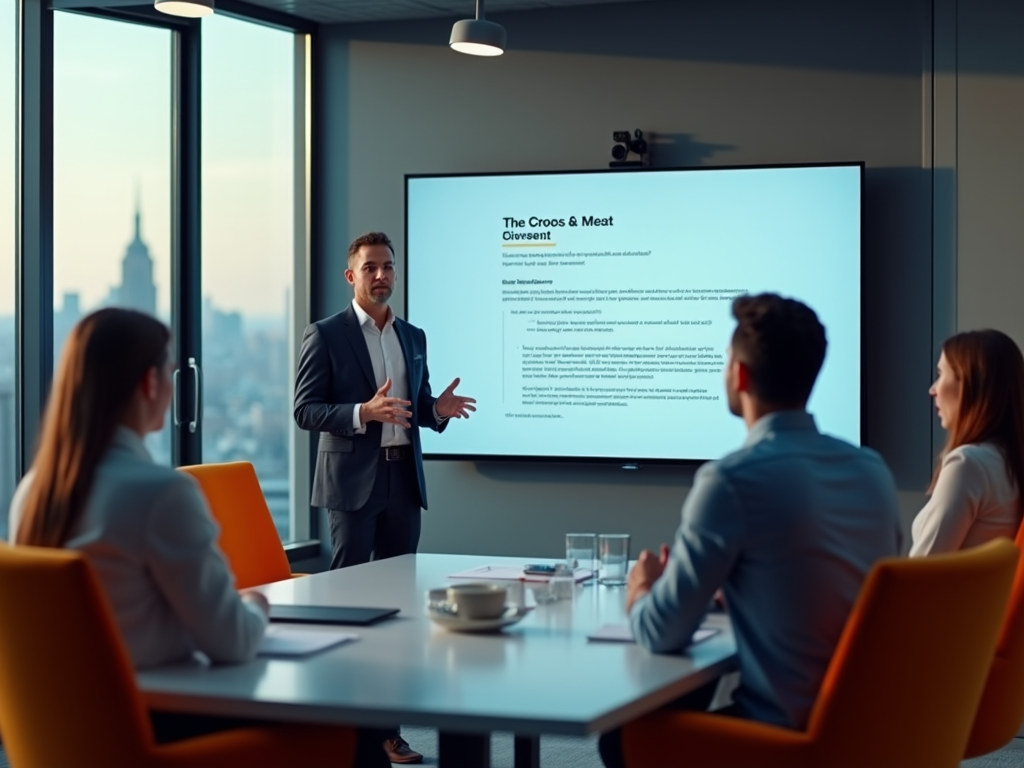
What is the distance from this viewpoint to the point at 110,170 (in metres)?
5.95

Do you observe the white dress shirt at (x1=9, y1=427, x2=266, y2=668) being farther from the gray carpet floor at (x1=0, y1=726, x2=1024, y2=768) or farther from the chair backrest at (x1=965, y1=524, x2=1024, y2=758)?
the gray carpet floor at (x1=0, y1=726, x2=1024, y2=768)

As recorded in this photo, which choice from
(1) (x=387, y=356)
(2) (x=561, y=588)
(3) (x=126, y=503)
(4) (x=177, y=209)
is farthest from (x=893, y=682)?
(4) (x=177, y=209)

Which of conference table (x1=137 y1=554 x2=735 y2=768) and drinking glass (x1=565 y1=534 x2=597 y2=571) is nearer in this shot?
conference table (x1=137 y1=554 x2=735 y2=768)

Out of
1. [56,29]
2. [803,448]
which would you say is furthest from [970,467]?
[56,29]

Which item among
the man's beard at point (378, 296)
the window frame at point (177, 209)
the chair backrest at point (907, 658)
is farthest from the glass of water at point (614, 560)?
the window frame at point (177, 209)

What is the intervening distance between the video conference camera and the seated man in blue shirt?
373 cm

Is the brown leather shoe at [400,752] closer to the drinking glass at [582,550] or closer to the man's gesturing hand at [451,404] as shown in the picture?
the man's gesturing hand at [451,404]

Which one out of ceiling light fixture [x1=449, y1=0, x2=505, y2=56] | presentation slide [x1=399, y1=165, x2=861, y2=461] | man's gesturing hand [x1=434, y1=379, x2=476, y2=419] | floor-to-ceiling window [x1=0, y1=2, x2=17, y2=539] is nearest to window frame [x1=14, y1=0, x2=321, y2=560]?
floor-to-ceiling window [x1=0, y1=2, x2=17, y2=539]

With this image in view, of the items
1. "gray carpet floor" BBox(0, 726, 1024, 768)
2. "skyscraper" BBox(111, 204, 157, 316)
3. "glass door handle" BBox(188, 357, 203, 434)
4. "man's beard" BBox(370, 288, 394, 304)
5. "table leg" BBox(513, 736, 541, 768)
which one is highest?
"skyscraper" BBox(111, 204, 157, 316)

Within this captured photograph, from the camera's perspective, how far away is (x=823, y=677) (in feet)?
8.28

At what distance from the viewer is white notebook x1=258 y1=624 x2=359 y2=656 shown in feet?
8.71

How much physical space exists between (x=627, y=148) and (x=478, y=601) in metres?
3.79

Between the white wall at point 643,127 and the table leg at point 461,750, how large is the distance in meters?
3.54

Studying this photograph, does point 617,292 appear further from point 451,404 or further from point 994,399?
point 994,399
